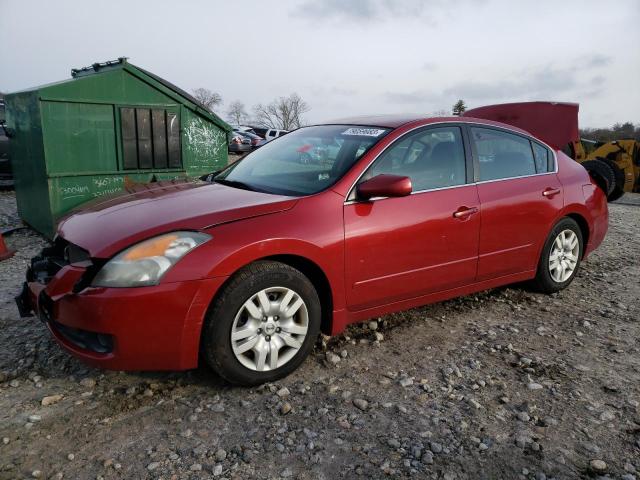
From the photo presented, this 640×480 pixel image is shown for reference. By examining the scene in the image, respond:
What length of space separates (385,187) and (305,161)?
0.78 meters

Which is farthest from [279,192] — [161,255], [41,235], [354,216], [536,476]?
[41,235]

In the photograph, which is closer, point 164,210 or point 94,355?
point 94,355

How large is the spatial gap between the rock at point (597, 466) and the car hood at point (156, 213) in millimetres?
1983

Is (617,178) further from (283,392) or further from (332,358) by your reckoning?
(283,392)

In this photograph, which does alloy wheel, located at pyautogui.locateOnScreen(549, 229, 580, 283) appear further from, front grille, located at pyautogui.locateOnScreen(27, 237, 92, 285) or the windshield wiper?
front grille, located at pyautogui.locateOnScreen(27, 237, 92, 285)

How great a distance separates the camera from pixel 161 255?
8.59ft

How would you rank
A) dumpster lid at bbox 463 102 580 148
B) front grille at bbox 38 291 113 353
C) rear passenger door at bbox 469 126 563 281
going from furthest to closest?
dumpster lid at bbox 463 102 580 148 < rear passenger door at bbox 469 126 563 281 < front grille at bbox 38 291 113 353

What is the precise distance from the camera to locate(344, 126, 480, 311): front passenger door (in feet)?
10.5

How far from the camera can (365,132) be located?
3602 mm

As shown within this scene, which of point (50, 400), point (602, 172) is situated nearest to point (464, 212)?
point (50, 400)

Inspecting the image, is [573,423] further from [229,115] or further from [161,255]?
[229,115]

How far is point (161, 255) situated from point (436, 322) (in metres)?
2.23

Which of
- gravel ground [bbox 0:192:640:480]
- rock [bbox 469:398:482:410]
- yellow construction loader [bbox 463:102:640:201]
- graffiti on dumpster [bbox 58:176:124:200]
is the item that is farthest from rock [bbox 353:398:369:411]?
yellow construction loader [bbox 463:102:640:201]

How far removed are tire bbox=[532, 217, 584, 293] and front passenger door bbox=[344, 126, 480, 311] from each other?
0.96 meters
